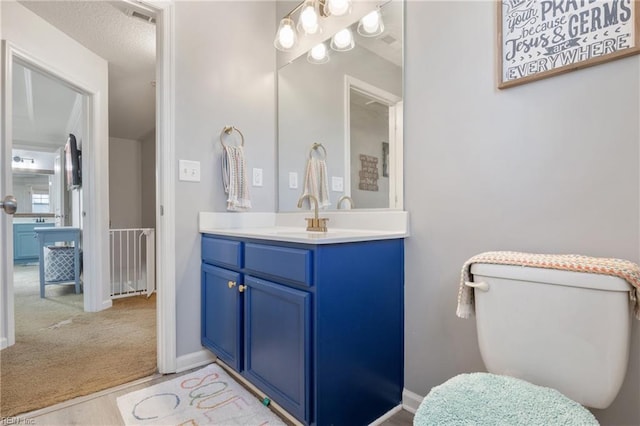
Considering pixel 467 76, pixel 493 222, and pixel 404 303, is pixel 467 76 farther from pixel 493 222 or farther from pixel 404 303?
pixel 404 303

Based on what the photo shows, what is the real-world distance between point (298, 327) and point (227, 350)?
2.12 ft

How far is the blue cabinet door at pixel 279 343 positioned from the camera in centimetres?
112

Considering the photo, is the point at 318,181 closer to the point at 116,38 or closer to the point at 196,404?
the point at 196,404

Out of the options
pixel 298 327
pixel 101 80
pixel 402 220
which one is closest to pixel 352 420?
pixel 298 327

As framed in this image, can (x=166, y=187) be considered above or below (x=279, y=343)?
above

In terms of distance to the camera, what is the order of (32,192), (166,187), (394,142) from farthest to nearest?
(32,192)
(166,187)
(394,142)

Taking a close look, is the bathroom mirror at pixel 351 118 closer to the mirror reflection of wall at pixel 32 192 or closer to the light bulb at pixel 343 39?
the light bulb at pixel 343 39

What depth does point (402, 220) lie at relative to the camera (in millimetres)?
1434

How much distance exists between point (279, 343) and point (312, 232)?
22.2 inches

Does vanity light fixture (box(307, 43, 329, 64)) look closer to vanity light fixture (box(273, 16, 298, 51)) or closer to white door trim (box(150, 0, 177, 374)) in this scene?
vanity light fixture (box(273, 16, 298, 51))

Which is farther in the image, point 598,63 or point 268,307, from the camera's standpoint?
point 268,307

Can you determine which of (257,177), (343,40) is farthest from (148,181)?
(343,40)

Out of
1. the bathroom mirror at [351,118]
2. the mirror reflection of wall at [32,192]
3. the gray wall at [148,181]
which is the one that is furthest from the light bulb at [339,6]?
the mirror reflection of wall at [32,192]

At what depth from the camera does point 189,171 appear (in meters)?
1.79
